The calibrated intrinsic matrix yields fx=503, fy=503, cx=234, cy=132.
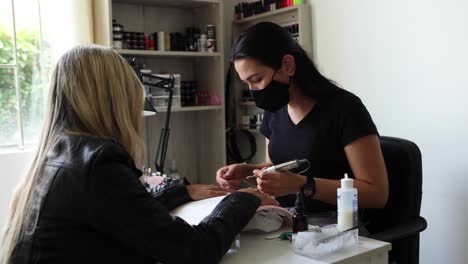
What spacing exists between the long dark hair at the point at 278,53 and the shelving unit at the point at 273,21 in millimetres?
903

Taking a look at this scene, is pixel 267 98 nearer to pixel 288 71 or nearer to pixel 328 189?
pixel 288 71

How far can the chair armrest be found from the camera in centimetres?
153

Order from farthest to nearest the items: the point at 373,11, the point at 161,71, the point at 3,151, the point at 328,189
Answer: the point at 161,71
the point at 3,151
the point at 373,11
the point at 328,189

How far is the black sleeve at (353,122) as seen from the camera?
1.58 m

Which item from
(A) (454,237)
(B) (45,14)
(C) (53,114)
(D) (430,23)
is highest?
(B) (45,14)

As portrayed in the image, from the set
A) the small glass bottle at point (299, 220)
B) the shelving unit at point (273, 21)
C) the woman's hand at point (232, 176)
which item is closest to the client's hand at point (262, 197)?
the small glass bottle at point (299, 220)

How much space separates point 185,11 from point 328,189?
213 centimetres

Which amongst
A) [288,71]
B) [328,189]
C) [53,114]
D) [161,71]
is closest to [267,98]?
[288,71]

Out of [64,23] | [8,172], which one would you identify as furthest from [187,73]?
[8,172]

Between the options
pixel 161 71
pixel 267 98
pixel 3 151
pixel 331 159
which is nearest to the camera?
pixel 331 159

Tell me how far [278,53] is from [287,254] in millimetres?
787

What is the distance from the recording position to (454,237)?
2172 millimetres

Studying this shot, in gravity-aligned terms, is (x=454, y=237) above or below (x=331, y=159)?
below

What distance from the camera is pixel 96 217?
1.00 metres
